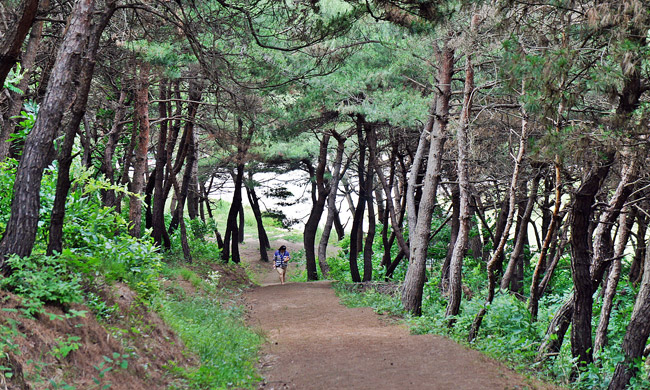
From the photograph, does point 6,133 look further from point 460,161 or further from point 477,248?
point 477,248

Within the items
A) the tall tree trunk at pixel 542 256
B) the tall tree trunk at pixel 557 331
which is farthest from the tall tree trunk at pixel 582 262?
the tall tree trunk at pixel 542 256

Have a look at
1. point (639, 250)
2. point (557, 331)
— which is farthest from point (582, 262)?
point (639, 250)

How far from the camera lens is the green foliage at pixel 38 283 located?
594 cm

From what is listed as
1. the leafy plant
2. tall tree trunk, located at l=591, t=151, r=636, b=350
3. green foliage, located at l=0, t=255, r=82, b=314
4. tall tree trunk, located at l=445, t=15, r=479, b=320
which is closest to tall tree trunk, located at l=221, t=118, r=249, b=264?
tall tree trunk, located at l=445, t=15, r=479, b=320

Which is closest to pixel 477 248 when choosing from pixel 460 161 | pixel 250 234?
pixel 460 161

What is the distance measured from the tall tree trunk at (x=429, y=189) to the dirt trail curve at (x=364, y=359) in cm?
109

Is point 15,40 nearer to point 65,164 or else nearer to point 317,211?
point 65,164

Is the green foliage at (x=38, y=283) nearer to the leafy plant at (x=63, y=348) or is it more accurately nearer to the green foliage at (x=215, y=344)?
the leafy plant at (x=63, y=348)

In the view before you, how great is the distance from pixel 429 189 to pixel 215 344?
22.4ft

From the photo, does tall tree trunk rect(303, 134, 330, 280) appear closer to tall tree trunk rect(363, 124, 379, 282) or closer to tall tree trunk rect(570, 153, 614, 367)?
tall tree trunk rect(363, 124, 379, 282)

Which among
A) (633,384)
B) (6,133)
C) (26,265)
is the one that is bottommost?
(633,384)

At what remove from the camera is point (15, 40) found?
544 centimetres

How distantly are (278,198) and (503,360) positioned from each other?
25375 millimetres

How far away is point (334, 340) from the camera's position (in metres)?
10.8
